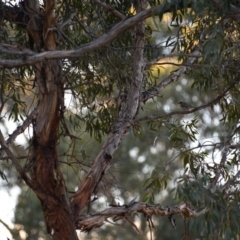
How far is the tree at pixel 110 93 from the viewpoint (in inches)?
187

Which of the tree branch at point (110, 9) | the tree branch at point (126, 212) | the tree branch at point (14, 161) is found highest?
the tree branch at point (110, 9)

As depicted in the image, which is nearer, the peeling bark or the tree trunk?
the tree trunk

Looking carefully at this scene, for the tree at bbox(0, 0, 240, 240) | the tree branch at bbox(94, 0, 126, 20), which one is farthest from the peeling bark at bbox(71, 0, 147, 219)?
the tree branch at bbox(94, 0, 126, 20)

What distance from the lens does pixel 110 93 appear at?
6492mm

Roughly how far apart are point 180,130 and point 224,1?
2131 mm

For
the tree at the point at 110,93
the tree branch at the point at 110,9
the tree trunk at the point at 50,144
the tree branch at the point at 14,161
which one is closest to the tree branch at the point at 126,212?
the tree at the point at 110,93

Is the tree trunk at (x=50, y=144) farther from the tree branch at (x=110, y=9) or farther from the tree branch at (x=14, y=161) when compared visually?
the tree branch at (x=110, y=9)

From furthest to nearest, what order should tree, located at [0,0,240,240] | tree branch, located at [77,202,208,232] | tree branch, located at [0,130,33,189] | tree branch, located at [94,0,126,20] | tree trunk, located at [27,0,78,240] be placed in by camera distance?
tree branch, located at [94,0,126,20], tree branch, located at [77,202,208,232], tree trunk, located at [27,0,78,240], tree branch, located at [0,130,33,189], tree, located at [0,0,240,240]

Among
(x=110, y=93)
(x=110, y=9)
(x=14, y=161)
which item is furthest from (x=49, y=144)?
(x=110, y=93)

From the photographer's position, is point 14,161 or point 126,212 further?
point 126,212

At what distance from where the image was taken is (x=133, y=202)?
550 cm

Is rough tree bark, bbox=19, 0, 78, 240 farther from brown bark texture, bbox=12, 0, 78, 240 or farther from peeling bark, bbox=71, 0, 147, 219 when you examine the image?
peeling bark, bbox=71, 0, 147, 219

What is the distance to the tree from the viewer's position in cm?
474

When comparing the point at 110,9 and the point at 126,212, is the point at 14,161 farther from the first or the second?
the point at 110,9
